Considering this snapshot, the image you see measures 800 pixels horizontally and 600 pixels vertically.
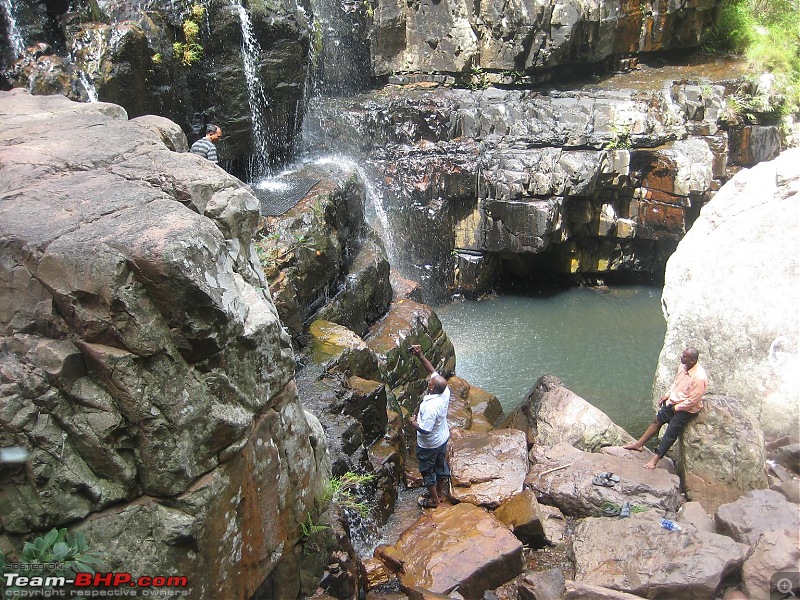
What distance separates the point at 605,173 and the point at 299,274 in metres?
8.19

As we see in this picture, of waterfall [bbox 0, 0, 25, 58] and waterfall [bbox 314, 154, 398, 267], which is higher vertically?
waterfall [bbox 0, 0, 25, 58]

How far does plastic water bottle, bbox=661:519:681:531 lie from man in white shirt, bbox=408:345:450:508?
93.9 inches

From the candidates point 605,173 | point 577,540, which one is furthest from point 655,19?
point 577,540

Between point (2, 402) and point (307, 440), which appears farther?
point (307, 440)

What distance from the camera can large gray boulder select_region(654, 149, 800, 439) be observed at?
8078 mm

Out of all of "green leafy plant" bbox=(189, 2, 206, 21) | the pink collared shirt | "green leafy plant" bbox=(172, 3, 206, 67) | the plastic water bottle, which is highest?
"green leafy plant" bbox=(189, 2, 206, 21)

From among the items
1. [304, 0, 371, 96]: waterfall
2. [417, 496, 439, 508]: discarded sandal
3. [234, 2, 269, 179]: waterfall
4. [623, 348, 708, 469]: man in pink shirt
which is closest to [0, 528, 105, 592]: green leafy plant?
[417, 496, 439, 508]: discarded sandal

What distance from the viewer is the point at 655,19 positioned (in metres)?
16.8

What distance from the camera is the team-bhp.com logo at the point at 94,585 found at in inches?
131

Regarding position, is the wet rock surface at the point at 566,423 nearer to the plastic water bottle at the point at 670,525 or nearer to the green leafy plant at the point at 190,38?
the plastic water bottle at the point at 670,525

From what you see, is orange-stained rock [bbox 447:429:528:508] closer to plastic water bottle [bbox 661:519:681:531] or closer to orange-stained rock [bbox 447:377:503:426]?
orange-stained rock [bbox 447:377:503:426]

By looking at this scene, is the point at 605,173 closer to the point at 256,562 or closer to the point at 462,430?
the point at 462,430

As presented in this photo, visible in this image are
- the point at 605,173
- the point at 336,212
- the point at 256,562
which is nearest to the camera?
the point at 256,562

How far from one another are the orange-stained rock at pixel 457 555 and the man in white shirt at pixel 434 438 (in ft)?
1.71
